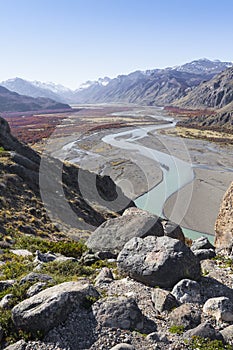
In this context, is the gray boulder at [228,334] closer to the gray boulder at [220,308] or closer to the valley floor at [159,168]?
the gray boulder at [220,308]

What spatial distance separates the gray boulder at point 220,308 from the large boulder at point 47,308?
3.35 meters

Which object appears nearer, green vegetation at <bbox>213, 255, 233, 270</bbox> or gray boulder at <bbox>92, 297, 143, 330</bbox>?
A: gray boulder at <bbox>92, 297, 143, 330</bbox>

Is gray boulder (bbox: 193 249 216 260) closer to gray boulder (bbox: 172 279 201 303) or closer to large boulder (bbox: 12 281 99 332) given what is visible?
gray boulder (bbox: 172 279 201 303)

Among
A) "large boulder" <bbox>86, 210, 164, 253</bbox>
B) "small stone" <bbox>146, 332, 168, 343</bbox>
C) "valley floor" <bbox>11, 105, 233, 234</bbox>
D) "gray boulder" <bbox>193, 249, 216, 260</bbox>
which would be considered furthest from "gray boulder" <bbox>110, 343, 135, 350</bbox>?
"valley floor" <bbox>11, 105, 233, 234</bbox>

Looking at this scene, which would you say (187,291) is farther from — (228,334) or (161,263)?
(228,334)

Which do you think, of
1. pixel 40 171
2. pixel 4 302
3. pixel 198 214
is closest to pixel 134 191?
pixel 198 214

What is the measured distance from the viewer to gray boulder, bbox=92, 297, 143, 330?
8.36m

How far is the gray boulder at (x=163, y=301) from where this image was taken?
30.8 ft

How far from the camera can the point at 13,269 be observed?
1260 cm

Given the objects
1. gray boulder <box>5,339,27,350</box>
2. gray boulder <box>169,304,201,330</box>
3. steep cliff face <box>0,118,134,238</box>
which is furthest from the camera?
steep cliff face <box>0,118,134,238</box>

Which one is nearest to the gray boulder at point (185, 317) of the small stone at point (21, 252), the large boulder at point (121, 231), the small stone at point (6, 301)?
the small stone at point (6, 301)

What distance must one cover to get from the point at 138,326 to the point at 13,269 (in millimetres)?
6130

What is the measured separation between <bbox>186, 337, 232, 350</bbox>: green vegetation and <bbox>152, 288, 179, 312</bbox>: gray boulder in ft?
4.82

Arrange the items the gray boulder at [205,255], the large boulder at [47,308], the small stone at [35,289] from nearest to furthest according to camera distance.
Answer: the large boulder at [47,308], the small stone at [35,289], the gray boulder at [205,255]
